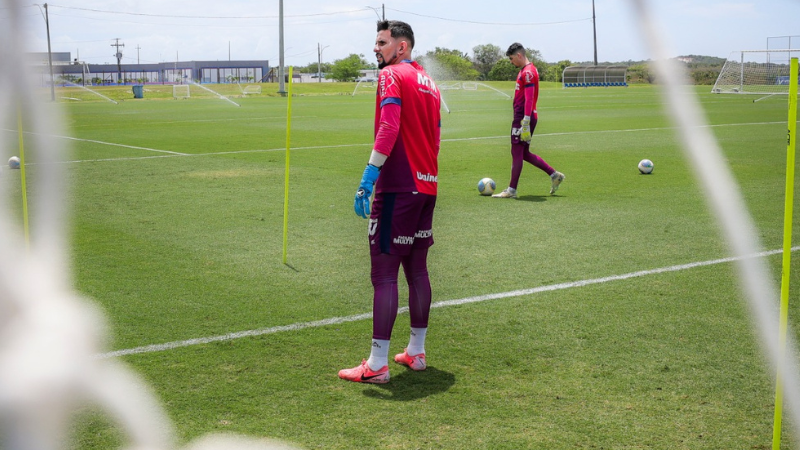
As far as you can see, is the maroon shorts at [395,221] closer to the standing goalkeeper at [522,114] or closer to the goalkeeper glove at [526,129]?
the standing goalkeeper at [522,114]

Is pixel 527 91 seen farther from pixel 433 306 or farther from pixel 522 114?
pixel 433 306

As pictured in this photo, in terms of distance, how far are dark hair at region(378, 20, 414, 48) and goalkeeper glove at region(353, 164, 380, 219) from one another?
817 millimetres

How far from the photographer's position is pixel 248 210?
10.4m

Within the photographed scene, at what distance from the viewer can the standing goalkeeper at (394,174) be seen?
448 centimetres

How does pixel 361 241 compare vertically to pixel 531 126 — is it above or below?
below

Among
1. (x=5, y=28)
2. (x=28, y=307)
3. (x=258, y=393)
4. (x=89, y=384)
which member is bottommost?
(x=258, y=393)

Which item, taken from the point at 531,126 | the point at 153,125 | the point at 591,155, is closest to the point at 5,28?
the point at 531,126

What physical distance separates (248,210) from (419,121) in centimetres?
612

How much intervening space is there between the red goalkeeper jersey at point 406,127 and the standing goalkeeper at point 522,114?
20.3ft

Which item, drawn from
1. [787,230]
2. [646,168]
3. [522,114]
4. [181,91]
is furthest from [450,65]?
[787,230]

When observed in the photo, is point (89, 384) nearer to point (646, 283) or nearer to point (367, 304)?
point (367, 304)

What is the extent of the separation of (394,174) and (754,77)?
45793mm

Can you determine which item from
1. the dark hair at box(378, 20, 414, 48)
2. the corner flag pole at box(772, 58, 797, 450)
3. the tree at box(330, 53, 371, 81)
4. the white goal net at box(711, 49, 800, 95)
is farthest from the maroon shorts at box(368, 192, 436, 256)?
the tree at box(330, 53, 371, 81)

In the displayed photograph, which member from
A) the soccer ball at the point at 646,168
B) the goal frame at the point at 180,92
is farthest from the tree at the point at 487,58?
the soccer ball at the point at 646,168
